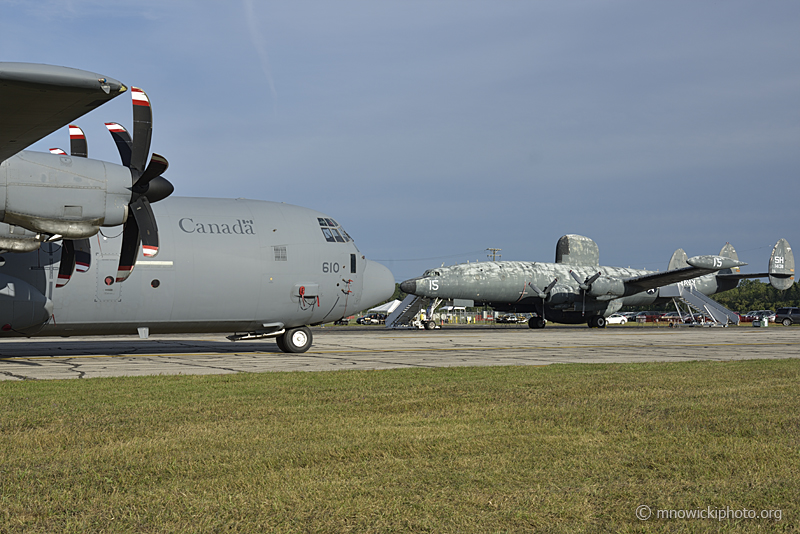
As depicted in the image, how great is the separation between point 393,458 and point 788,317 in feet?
247

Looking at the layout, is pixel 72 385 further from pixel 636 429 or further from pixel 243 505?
pixel 636 429

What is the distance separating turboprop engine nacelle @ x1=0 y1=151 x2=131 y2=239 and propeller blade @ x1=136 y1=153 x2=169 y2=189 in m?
1.56

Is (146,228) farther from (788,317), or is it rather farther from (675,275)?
(788,317)

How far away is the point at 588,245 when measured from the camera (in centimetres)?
5847

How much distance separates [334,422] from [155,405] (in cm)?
309

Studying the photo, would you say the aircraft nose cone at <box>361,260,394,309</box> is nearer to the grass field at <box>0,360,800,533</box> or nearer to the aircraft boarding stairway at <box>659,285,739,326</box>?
the grass field at <box>0,360,800,533</box>

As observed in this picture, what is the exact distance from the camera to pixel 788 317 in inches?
2726

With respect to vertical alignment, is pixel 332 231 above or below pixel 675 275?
above

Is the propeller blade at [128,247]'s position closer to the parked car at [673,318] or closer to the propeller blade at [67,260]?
the propeller blade at [67,260]

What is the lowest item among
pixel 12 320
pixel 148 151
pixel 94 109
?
pixel 12 320

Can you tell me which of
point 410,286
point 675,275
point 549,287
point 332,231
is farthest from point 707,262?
point 332,231

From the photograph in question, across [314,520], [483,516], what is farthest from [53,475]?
[483,516]

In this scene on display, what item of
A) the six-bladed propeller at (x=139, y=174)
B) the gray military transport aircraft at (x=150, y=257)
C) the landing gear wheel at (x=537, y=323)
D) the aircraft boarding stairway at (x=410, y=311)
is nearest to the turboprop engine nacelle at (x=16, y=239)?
the gray military transport aircraft at (x=150, y=257)

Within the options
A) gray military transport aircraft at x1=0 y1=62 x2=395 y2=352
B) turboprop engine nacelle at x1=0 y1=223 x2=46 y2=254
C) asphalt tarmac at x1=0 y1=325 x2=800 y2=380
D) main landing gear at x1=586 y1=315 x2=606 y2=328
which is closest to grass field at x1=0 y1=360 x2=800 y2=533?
turboprop engine nacelle at x1=0 y1=223 x2=46 y2=254
